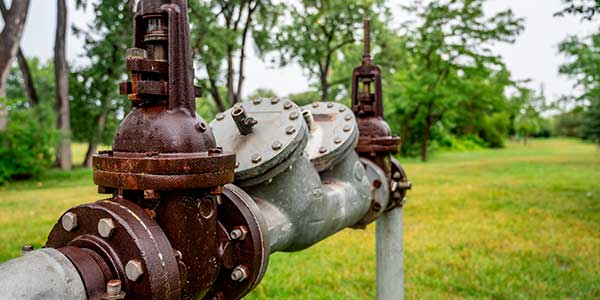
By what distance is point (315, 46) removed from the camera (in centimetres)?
1645

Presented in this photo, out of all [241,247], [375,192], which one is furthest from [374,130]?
[241,247]

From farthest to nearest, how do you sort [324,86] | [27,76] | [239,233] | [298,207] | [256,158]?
[324,86] < [27,76] < [298,207] < [256,158] < [239,233]

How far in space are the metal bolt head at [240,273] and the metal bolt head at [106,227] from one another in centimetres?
33

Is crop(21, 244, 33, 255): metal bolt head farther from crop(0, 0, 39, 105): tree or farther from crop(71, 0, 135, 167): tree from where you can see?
crop(0, 0, 39, 105): tree

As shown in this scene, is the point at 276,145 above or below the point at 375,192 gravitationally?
above

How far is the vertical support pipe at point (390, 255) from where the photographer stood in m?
2.44

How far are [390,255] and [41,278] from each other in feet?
6.53

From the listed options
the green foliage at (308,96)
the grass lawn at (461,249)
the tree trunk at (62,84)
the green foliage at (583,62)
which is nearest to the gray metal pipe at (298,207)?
the grass lawn at (461,249)

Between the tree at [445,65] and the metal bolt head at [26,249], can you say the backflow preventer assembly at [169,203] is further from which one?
the tree at [445,65]

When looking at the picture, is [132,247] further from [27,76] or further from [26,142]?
[27,76]

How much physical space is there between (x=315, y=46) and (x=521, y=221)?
36.4 ft

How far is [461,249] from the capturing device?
5.04 m

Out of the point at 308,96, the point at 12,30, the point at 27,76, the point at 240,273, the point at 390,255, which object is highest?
the point at 12,30

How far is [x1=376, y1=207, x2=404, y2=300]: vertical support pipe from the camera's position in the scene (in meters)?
2.44
